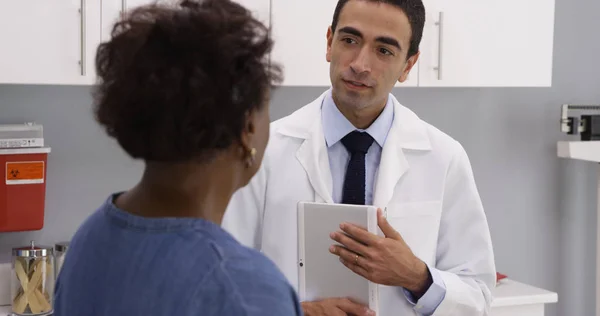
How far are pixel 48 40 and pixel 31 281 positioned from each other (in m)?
0.70

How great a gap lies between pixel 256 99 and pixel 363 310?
775mm

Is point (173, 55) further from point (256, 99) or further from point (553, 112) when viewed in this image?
point (553, 112)

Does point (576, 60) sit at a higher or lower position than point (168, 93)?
higher

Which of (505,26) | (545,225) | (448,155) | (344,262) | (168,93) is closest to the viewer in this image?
(168,93)

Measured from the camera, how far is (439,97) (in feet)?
10.3

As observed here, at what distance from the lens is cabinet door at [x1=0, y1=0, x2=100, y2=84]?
2186 millimetres

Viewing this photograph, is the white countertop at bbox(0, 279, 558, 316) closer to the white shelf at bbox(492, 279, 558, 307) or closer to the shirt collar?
the white shelf at bbox(492, 279, 558, 307)

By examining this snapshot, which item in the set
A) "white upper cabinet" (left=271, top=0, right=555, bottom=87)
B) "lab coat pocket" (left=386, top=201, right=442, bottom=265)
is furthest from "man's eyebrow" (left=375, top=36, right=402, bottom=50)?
"white upper cabinet" (left=271, top=0, right=555, bottom=87)

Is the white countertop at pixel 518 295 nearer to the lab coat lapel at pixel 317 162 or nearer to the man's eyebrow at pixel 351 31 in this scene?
the lab coat lapel at pixel 317 162

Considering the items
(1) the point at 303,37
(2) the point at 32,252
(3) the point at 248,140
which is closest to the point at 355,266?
(3) the point at 248,140

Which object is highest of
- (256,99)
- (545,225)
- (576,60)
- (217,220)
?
(576,60)

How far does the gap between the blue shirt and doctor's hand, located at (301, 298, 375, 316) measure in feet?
2.21

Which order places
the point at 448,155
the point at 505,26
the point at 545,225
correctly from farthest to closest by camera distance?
the point at 545,225 → the point at 505,26 → the point at 448,155

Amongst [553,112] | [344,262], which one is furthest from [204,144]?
[553,112]
